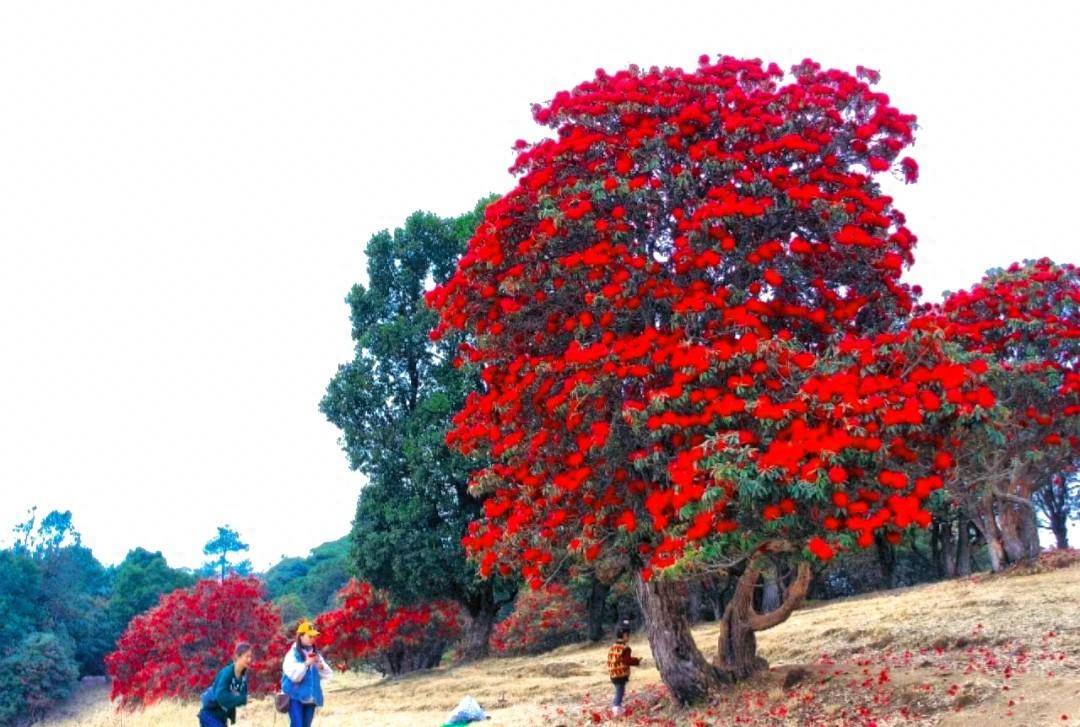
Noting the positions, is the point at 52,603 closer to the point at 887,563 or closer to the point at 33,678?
the point at 33,678

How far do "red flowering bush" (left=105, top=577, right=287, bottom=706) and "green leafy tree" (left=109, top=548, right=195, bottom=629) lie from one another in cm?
2784

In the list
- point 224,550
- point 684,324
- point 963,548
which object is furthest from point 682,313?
point 224,550

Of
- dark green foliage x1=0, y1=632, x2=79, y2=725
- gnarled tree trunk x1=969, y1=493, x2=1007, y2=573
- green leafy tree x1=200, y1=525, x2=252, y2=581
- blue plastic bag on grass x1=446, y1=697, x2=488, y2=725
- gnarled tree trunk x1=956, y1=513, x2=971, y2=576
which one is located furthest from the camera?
green leafy tree x1=200, y1=525, x2=252, y2=581

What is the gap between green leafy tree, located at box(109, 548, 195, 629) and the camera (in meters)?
58.8

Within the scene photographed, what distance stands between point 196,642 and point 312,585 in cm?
3527

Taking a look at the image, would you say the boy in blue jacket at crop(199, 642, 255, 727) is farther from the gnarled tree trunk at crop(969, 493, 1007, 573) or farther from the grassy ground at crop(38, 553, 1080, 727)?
→ the gnarled tree trunk at crop(969, 493, 1007, 573)

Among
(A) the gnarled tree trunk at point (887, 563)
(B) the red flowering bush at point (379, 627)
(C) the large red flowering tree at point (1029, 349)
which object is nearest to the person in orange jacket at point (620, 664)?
(C) the large red flowering tree at point (1029, 349)

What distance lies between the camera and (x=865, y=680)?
11.2 metres

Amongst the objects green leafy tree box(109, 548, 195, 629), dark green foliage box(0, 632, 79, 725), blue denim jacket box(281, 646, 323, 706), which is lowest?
dark green foliage box(0, 632, 79, 725)

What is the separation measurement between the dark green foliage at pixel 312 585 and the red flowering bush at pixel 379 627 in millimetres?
17114

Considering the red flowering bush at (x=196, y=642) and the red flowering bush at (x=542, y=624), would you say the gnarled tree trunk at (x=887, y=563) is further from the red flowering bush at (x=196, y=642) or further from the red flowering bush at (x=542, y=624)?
the red flowering bush at (x=196, y=642)

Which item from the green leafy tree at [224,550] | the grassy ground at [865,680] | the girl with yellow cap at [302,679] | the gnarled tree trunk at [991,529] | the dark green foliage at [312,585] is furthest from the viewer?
the green leafy tree at [224,550]

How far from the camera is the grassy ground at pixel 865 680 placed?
958 cm

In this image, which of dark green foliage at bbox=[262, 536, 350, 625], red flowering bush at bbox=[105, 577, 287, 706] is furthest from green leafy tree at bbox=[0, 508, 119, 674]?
red flowering bush at bbox=[105, 577, 287, 706]
